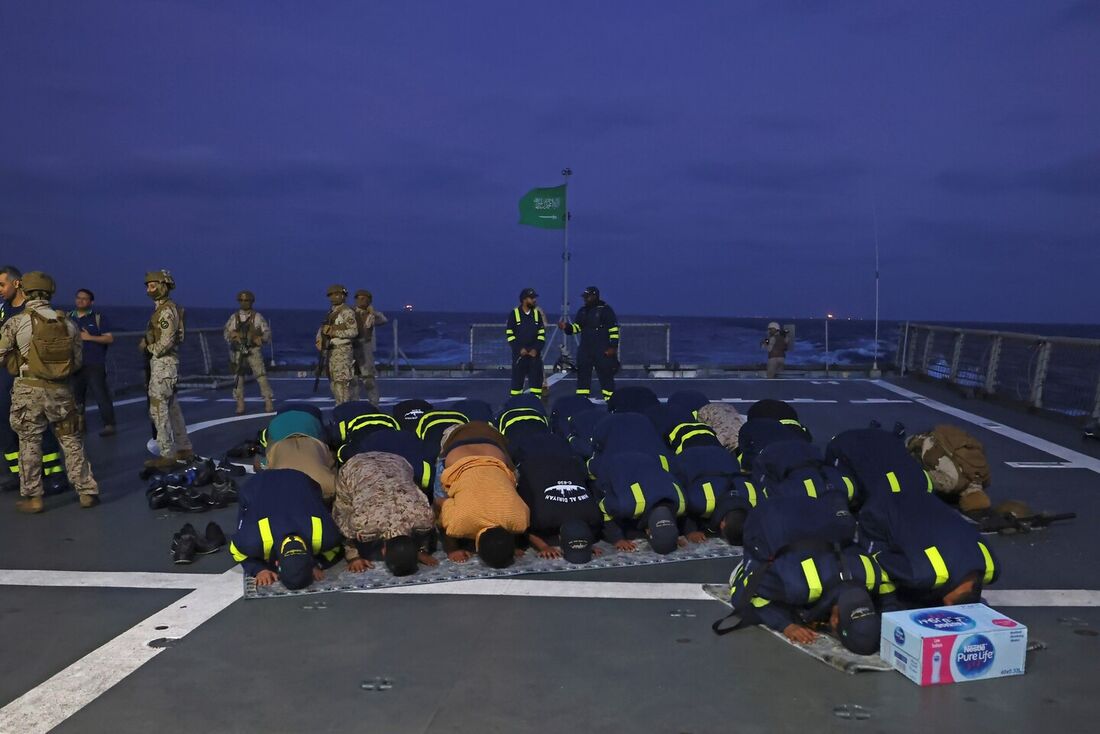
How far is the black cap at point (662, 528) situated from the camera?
234 inches

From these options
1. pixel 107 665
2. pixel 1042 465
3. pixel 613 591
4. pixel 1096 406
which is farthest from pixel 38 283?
pixel 1096 406

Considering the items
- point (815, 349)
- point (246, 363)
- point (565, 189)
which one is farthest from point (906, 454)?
point (815, 349)

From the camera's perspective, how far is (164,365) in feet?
30.0

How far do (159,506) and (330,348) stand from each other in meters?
4.98

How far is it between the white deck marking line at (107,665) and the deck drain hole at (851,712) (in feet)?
11.4

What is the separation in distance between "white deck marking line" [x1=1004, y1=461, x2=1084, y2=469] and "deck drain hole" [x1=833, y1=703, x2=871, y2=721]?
6.82 m

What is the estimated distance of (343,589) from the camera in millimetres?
5367

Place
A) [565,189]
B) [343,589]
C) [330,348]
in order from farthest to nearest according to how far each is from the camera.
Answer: [565,189] < [330,348] < [343,589]

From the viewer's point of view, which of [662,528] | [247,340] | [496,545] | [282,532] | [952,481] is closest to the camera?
[282,532]

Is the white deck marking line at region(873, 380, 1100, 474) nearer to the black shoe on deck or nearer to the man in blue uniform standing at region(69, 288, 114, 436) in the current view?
the black shoe on deck

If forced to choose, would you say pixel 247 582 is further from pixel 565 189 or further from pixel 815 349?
pixel 815 349

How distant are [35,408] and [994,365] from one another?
15.2 m

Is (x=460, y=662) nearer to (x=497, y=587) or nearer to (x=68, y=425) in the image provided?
(x=497, y=587)

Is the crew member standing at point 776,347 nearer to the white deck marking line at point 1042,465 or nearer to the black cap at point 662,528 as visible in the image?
the white deck marking line at point 1042,465
